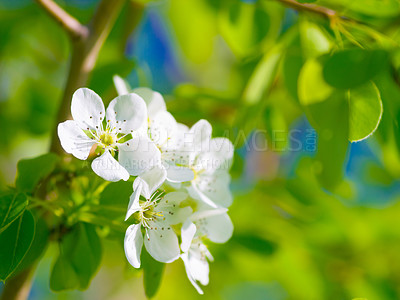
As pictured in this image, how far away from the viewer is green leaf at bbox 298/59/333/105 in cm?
133

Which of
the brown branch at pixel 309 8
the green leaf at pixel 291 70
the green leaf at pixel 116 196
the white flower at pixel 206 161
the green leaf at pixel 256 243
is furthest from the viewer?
the green leaf at pixel 256 243

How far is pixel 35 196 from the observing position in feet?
4.01

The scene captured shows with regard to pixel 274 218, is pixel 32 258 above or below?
above

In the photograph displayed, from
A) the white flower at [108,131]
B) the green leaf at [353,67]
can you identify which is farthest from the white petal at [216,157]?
the green leaf at [353,67]

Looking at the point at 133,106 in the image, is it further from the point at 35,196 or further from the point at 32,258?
the point at 32,258

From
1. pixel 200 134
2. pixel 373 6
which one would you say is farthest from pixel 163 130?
pixel 373 6

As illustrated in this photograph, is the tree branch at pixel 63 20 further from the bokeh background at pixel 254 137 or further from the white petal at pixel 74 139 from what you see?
the white petal at pixel 74 139

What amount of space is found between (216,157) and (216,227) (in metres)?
0.22

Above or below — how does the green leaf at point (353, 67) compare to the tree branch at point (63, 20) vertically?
above

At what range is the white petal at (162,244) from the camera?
1.12 metres

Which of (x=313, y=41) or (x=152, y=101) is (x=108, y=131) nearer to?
(x=152, y=101)

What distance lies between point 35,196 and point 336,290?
1586mm

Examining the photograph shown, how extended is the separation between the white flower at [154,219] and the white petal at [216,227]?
0.10 m

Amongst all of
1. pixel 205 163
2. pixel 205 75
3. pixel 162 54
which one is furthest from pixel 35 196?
pixel 205 75
